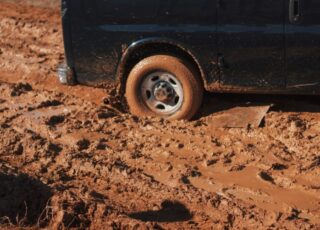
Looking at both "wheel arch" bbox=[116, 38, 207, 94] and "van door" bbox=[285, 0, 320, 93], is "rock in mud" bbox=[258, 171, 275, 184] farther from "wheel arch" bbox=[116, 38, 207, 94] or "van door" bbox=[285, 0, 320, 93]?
"wheel arch" bbox=[116, 38, 207, 94]

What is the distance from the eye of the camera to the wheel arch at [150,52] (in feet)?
23.1

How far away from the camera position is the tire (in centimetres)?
717

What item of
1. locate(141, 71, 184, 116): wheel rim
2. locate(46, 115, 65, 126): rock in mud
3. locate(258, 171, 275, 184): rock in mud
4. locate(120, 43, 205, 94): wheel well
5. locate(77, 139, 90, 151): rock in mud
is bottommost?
locate(258, 171, 275, 184): rock in mud

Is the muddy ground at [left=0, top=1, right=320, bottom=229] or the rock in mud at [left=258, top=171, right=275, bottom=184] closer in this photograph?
the muddy ground at [left=0, top=1, right=320, bottom=229]

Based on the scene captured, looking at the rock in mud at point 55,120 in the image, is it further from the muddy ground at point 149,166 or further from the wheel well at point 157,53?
the wheel well at point 157,53

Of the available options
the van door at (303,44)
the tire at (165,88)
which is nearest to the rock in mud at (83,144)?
the tire at (165,88)

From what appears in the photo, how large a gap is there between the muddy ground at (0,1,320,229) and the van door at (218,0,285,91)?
56 centimetres

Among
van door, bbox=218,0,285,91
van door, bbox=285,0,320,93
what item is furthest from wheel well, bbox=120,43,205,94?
van door, bbox=285,0,320,93

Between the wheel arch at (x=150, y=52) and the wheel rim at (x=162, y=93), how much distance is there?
0.83 feet

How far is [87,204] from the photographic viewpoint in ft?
17.9

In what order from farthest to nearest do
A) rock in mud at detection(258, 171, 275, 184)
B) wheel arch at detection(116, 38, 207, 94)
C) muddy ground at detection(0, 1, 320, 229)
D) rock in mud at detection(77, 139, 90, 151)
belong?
wheel arch at detection(116, 38, 207, 94), rock in mud at detection(77, 139, 90, 151), rock in mud at detection(258, 171, 275, 184), muddy ground at detection(0, 1, 320, 229)

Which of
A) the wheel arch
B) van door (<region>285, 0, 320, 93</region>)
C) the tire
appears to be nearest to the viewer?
van door (<region>285, 0, 320, 93</region>)

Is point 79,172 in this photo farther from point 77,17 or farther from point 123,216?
point 77,17

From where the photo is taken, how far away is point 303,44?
663 cm
